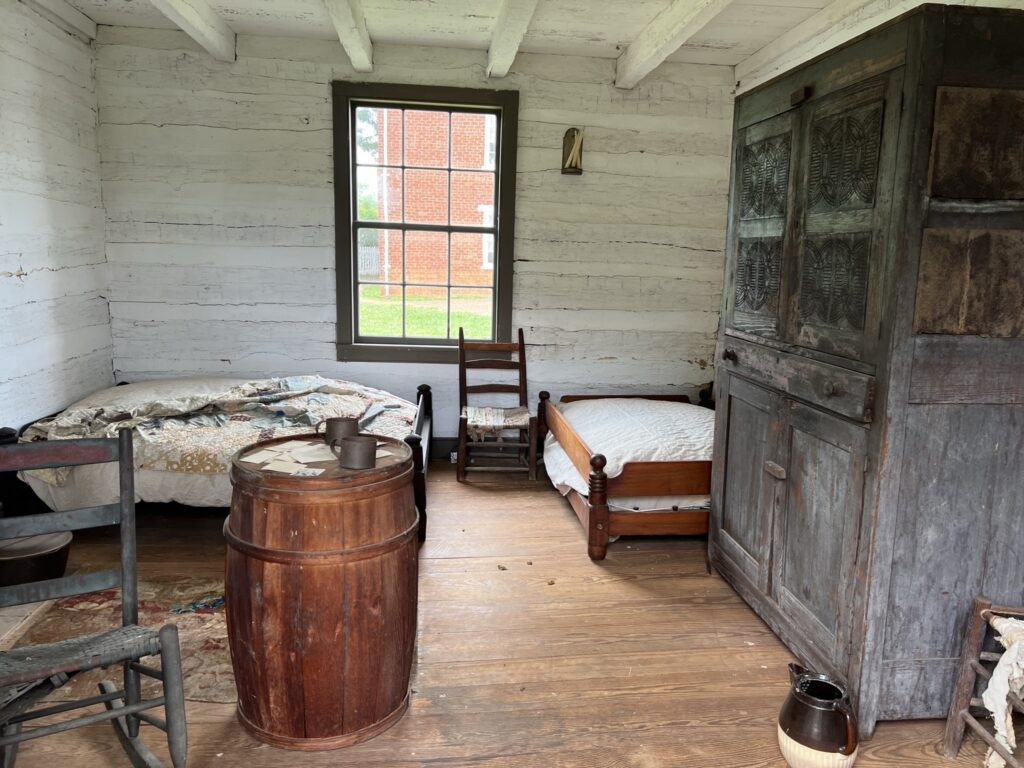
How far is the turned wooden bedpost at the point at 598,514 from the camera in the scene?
3311mm

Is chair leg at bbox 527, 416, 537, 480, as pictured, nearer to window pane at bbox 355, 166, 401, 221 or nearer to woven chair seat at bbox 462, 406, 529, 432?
woven chair seat at bbox 462, 406, 529, 432

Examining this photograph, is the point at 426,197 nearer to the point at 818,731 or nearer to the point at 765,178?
the point at 765,178

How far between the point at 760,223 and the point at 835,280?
59cm

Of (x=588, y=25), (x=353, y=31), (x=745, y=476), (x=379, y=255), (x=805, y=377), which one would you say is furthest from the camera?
(x=379, y=255)

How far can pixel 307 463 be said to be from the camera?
6.57ft

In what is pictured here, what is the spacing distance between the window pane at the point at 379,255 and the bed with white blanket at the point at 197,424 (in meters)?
0.77

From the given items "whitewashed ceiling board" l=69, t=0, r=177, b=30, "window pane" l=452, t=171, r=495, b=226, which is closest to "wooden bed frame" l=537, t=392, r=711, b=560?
"window pane" l=452, t=171, r=495, b=226

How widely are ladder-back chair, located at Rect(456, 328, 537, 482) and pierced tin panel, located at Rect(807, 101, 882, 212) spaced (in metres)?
2.42

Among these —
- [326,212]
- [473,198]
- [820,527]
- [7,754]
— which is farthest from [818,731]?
[326,212]

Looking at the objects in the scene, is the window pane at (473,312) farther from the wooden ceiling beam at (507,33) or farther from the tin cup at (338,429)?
the tin cup at (338,429)

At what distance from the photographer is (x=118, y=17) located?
13.8 feet

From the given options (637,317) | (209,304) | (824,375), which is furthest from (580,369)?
(824,375)

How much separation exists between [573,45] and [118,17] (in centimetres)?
268

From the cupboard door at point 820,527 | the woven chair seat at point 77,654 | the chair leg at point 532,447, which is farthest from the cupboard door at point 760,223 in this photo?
the woven chair seat at point 77,654
